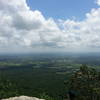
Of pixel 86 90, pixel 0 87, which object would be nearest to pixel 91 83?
pixel 86 90

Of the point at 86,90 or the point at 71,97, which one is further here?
the point at 86,90

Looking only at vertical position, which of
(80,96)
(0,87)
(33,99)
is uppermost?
(33,99)

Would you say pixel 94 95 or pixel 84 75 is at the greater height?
pixel 84 75

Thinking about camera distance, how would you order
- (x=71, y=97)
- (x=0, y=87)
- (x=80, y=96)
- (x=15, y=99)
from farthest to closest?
1. (x=0, y=87)
2. (x=80, y=96)
3. (x=71, y=97)
4. (x=15, y=99)

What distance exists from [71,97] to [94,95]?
29.3 feet

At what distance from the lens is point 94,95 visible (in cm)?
6175

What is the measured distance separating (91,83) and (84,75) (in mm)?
3850

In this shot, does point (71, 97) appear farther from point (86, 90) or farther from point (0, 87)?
point (0, 87)

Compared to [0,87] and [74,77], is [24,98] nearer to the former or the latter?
[74,77]

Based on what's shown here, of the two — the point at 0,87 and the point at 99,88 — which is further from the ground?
the point at 99,88

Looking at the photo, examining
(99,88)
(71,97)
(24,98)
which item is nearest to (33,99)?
(24,98)

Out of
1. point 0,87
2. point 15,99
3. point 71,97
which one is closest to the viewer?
point 15,99

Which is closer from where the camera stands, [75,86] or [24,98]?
[24,98]

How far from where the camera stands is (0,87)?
5463 inches
